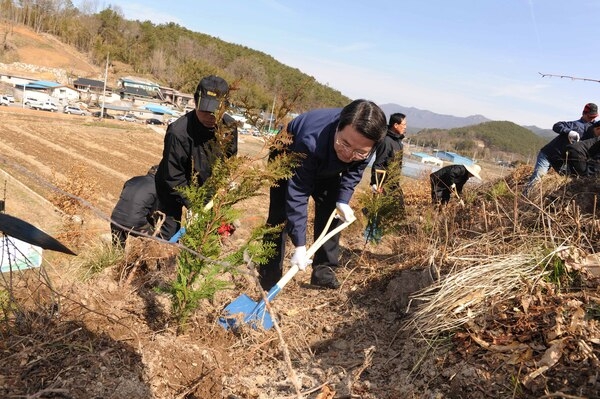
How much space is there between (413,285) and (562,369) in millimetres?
1433

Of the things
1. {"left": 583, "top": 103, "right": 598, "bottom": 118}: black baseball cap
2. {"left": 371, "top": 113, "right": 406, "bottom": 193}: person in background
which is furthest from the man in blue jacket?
{"left": 583, "top": 103, "right": 598, "bottom": 118}: black baseball cap

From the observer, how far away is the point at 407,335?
2.65m

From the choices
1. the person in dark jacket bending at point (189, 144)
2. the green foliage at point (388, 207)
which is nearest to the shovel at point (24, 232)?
the person in dark jacket bending at point (189, 144)

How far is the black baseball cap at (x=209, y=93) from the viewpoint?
3.05m

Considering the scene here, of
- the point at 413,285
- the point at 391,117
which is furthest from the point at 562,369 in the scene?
the point at 391,117

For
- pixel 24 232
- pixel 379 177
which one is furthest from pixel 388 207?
pixel 24 232

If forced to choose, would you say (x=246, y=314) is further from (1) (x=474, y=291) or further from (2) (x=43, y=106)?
(2) (x=43, y=106)

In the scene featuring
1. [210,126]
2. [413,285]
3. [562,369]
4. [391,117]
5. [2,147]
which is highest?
[391,117]

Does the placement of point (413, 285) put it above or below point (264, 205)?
above

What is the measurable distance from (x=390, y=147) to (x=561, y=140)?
266 centimetres

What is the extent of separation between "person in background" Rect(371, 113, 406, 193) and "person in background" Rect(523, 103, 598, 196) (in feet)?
6.34

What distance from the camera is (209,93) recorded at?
3094 millimetres

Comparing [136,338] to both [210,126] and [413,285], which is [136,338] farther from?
[413,285]

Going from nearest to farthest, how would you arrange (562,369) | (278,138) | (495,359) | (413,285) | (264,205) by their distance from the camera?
1. (562,369)
2. (495,359)
3. (278,138)
4. (413,285)
5. (264,205)
